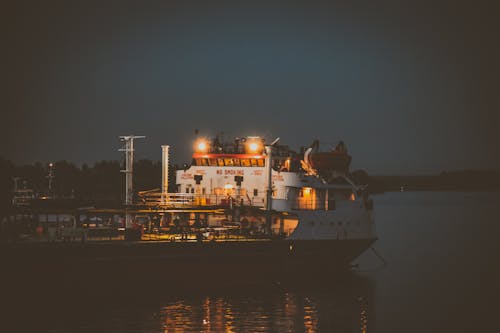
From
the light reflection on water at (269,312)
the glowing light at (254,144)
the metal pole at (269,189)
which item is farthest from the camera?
the glowing light at (254,144)

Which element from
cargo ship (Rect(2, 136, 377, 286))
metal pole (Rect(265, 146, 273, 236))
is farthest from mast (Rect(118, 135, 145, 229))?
metal pole (Rect(265, 146, 273, 236))

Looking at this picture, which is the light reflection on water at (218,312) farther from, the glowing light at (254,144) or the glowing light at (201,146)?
the glowing light at (201,146)

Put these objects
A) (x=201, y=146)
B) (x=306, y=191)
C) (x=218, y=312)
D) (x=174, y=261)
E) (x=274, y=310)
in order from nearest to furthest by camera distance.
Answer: (x=218, y=312) → (x=274, y=310) → (x=174, y=261) → (x=306, y=191) → (x=201, y=146)

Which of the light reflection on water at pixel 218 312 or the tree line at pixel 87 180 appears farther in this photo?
the tree line at pixel 87 180

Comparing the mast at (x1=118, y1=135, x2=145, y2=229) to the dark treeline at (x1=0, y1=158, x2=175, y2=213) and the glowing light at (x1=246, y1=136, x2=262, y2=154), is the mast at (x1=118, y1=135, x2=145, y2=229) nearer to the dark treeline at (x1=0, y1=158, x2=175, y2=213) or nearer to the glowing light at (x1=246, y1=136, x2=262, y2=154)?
the glowing light at (x1=246, y1=136, x2=262, y2=154)

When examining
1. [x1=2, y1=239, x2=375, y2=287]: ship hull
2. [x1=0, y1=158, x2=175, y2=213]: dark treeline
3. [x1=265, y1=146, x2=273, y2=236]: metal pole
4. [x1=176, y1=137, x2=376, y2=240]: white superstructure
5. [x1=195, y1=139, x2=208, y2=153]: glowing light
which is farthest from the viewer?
[x1=0, y1=158, x2=175, y2=213]: dark treeline

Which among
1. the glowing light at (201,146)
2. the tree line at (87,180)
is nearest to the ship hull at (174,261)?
the glowing light at (201,146)

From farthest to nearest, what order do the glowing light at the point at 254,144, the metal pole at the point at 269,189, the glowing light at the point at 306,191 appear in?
the glowing light at the point at 254,144 → the glowing light at the point at 306,191 → the metal pole at the point at 269,189

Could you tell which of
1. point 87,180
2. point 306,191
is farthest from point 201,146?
point 87,180

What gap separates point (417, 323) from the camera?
1433 inches

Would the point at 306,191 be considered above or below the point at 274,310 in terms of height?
above

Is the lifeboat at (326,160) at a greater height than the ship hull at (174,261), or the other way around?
the lifeboat at (326,160)

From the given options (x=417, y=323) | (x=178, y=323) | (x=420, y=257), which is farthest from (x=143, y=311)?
(x=420, y=257)

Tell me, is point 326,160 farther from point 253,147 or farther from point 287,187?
point 253,147
